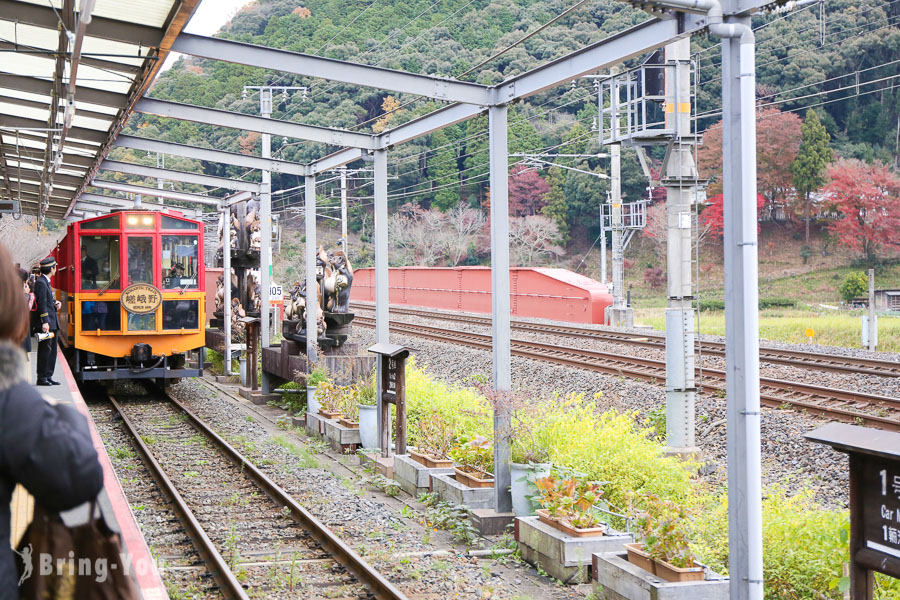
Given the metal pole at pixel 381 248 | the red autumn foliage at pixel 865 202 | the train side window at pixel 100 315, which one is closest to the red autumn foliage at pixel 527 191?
the red autumn foliage at pixel 865 202

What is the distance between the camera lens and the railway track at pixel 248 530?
662 cm

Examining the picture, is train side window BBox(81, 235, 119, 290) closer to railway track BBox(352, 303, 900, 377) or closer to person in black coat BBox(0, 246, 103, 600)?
railway track BBox(352, 303, 900, 377)

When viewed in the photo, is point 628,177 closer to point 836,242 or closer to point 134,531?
point 836,242

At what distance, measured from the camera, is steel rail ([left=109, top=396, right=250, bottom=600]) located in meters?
6.41

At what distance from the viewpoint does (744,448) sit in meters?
4.98

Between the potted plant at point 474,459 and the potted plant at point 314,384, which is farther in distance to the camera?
the potted plant at point 314,384

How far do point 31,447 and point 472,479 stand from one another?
648 cm

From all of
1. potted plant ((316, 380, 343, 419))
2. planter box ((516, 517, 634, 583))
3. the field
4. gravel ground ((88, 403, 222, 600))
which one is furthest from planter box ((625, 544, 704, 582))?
the field

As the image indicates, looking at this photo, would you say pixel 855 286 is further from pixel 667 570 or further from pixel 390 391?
pixel 667 570

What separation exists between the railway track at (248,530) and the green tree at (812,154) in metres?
32.2

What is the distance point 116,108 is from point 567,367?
363 inches

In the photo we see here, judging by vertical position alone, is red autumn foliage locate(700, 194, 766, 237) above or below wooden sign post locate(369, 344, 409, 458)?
above

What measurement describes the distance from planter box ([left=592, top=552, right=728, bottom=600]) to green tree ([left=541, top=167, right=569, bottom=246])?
41595 millimetres

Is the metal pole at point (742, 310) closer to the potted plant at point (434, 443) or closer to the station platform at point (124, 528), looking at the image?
the station platform at point (124, 528)
